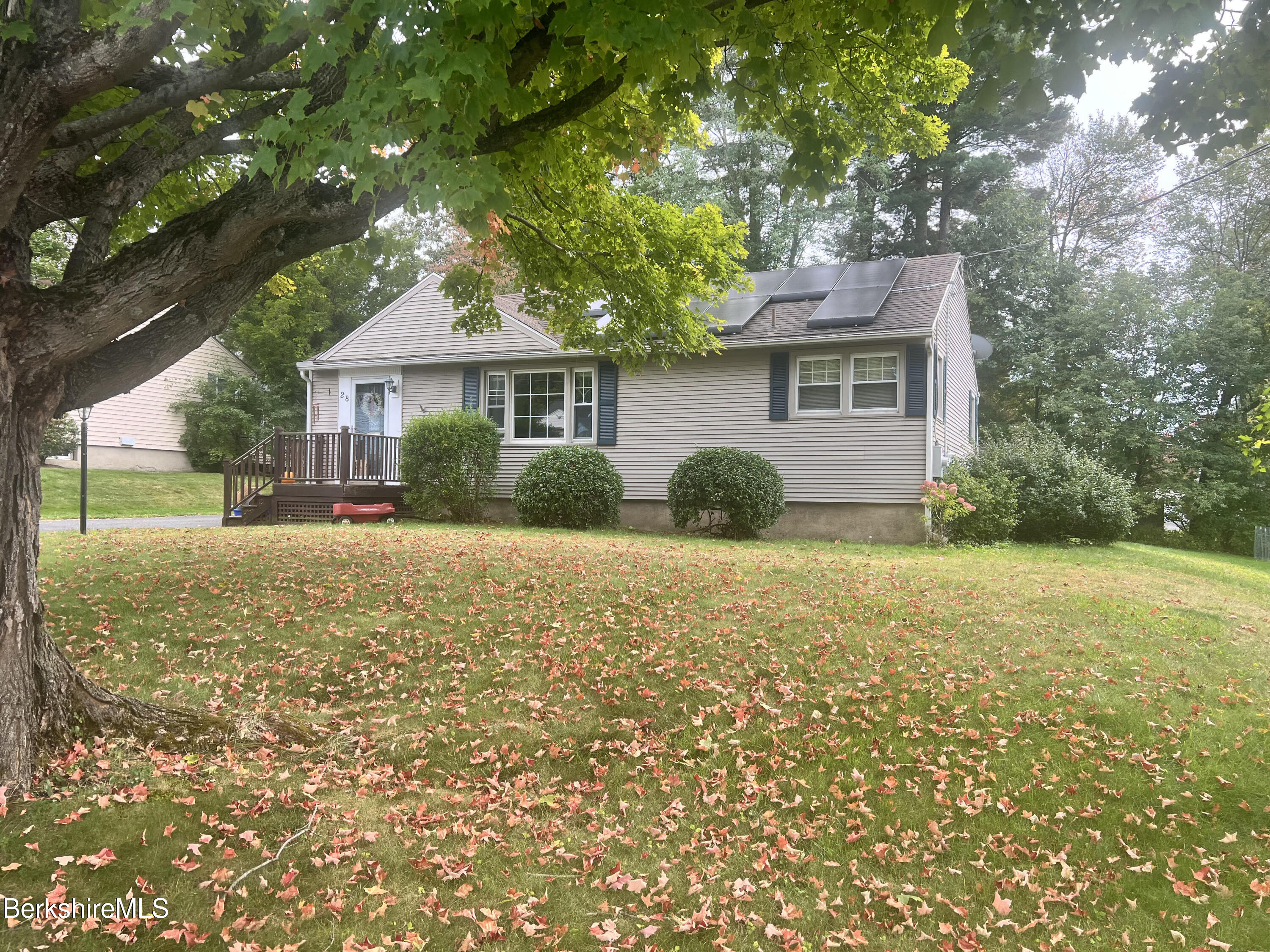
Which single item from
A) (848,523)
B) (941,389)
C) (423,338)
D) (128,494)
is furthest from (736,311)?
(128,494)

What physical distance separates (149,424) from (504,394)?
51.8ft

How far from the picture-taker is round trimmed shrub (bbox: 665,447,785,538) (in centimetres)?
1319

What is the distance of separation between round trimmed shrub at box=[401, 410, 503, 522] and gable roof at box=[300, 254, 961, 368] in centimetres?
193

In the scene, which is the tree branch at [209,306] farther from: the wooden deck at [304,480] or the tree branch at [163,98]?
the wooden deck at [304,480]

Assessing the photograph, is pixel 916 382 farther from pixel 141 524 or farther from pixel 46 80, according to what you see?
pixel 141 524

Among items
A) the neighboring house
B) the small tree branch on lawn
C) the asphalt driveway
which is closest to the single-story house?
the asphalt driveway

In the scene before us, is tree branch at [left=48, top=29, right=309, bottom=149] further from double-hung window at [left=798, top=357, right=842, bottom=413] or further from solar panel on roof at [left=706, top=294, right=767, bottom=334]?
double-hung window at [left=798, top=357, right=842, bottom=413]

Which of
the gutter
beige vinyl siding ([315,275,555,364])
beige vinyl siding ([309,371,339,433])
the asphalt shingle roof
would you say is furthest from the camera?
beige vinyl siding ([309,371,339,433])

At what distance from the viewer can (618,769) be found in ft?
16.0

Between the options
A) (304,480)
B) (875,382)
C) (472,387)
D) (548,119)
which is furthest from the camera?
(472,387)

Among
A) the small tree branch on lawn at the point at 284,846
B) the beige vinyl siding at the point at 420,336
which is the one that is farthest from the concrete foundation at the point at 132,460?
the small tree branch on lawn at the point at 284,846

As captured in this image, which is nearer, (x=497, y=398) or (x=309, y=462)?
(x=309, y=462)

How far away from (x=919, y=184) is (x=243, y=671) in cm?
2945

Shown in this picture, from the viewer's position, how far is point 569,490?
13898 millimetres
